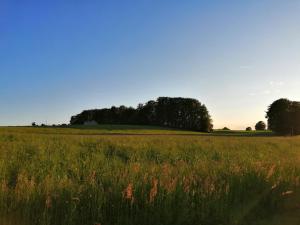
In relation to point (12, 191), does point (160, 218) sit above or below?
below

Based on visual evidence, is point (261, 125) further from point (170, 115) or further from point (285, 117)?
point (285, 117)

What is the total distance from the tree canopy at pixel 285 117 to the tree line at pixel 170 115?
2872 centimetres

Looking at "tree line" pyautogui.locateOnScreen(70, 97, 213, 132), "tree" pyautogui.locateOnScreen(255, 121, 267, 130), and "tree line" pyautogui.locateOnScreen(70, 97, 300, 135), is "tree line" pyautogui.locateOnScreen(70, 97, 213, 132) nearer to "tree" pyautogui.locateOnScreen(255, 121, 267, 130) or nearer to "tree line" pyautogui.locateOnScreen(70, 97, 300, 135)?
"tree line" pyautogui.locateOnScreen(70, 97, 300, 135)

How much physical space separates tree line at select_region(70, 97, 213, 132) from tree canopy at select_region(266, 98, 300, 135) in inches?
1131

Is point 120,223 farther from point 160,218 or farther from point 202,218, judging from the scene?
point 202,218

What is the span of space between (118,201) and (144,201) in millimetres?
514

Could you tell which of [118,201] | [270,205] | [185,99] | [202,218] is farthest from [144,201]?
[185,99]

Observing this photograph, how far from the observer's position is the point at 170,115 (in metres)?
124

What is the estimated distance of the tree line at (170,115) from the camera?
394 feet

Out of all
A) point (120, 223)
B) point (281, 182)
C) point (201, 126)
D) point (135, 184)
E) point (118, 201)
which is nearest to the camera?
point (120, 223)

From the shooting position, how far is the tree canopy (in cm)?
8531

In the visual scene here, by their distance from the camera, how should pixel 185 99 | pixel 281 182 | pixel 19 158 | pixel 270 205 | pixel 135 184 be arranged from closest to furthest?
pixel 135 184
pixel 270 205
pixel 281 182
pixel 19 158
pixel 185 99

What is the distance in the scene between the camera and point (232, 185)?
9.91 meters

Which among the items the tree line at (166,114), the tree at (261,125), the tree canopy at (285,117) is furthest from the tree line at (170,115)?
the tree at (261,125)
